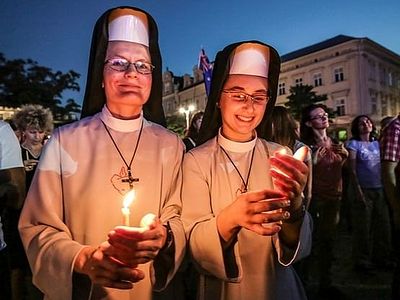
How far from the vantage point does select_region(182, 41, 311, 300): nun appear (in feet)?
5.44

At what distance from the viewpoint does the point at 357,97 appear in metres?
44.4

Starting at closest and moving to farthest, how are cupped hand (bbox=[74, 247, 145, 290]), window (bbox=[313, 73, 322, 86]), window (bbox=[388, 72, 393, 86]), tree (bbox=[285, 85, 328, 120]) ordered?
cupped hand (bbox=[74, 247, 145, 290])
tree (bbox=[285, 85, 328, 120])
window (bbox=[313, 73, 322, 86])
window (bbox=[388, 72, 393, 86])

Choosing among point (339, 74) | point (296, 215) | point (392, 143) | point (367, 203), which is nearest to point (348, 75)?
point (339, 74)

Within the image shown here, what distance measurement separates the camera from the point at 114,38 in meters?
2.05

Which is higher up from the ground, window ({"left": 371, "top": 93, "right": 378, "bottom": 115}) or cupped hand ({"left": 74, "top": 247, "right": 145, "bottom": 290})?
window ({"left": 371, "top": 93, "right": 378, "bottom": 115})

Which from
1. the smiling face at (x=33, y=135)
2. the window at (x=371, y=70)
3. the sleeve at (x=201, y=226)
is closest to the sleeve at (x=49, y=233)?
the sleeve at (x=201, y=226)

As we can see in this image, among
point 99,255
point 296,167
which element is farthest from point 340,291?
point 99,255

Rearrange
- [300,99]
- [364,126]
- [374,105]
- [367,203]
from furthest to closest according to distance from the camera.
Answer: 1. [374,105]
2. [300,99]
3. [364,126]
4. [367,203]

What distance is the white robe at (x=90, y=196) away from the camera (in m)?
1.68

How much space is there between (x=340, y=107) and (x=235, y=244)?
4785 centimetres

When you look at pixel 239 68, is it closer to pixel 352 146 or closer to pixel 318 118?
pixel 318 118

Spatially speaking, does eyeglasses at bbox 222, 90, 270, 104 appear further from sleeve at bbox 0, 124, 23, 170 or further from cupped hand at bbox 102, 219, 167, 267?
sleeve at bbox 0, 124, 23, 170

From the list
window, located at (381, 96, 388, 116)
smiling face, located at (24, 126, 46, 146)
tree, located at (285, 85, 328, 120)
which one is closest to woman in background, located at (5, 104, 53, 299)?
smiling face, located at (24, 126, 46, 146)

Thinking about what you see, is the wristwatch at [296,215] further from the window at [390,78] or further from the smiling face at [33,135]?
the window at [390,78]
